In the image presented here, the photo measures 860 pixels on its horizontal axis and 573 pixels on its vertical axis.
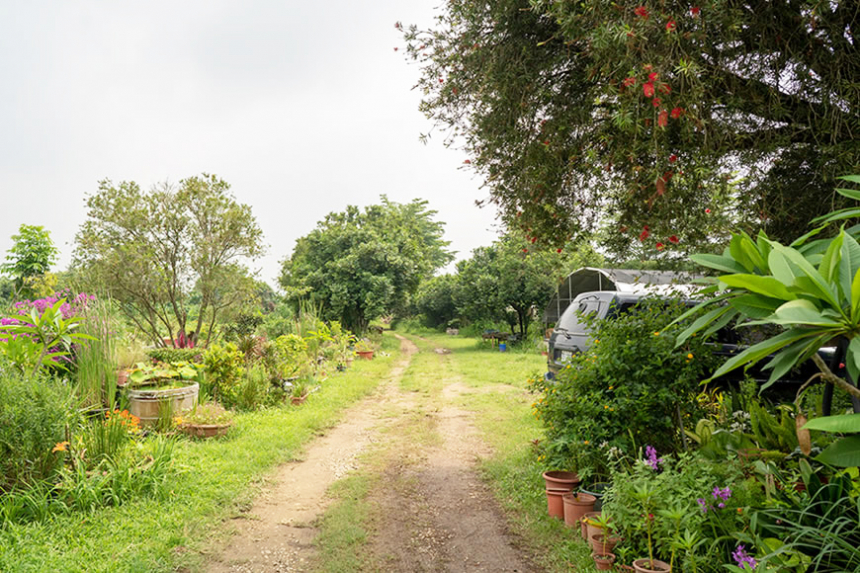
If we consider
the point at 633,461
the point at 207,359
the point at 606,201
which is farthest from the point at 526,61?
the point at 207,359

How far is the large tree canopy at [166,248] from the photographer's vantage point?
10320 mm

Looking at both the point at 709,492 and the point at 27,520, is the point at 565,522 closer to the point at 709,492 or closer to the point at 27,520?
the point at 709,492

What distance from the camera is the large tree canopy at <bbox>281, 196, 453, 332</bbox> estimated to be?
19.2m

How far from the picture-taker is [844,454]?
5.92ft

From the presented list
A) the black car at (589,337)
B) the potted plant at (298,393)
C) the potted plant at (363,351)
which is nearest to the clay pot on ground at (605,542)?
the black car at (589,337)

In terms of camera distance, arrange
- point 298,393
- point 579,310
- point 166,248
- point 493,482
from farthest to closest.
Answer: point 166,248 → point 298,393 → point 579,310 → point 493,482

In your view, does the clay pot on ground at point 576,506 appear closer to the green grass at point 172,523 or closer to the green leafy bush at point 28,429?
the green grass at point 172,523

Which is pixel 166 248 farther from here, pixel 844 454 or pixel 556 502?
pixel 844 454

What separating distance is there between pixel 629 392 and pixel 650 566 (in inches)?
66.2

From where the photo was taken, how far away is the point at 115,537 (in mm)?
3686

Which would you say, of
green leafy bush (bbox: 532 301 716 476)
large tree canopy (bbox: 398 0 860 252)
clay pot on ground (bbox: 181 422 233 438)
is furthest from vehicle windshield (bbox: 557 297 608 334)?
clay pot on ground (bbox: 181 422 233 438)

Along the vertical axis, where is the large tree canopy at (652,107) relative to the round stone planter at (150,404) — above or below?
above

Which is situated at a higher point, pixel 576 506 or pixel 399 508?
pixel 576 506

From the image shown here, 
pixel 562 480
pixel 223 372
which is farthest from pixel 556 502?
pixel 223 372
